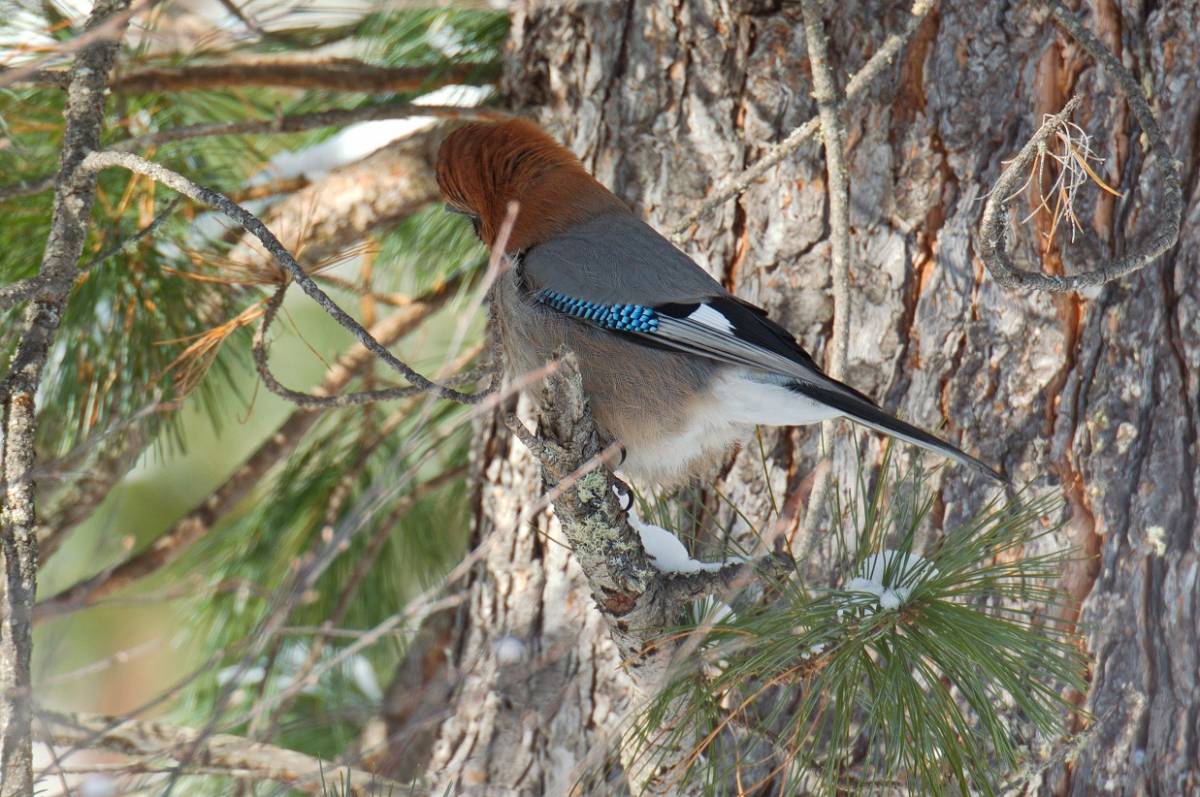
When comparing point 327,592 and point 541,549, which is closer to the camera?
point 541,549

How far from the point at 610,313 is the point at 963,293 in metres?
0.82

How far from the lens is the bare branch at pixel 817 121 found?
232 centimetres

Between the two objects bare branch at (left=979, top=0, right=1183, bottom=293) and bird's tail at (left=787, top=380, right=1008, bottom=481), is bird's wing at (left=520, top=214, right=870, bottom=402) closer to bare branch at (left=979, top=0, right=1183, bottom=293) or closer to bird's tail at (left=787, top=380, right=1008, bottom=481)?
bird's tail at (left=787, top=380, right=1008, bottom=481)

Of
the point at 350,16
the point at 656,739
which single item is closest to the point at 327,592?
the point at 350,16

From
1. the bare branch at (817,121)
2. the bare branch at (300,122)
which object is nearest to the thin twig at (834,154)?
the bare branch at (817,121)

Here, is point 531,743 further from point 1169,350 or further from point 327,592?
point 1169,350

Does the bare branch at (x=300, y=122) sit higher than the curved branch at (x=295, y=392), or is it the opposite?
the bare branch at (x=300, y=122)

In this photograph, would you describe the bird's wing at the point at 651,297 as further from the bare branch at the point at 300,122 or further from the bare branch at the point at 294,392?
the bare branch at the point at 300,122

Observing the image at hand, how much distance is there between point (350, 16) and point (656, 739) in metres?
2.52

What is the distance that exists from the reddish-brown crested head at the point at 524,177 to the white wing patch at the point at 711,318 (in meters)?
0.43

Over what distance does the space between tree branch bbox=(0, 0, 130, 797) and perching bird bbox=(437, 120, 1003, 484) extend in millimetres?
846

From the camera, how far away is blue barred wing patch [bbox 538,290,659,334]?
2.55 meters

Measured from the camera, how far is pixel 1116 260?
228 centimetres

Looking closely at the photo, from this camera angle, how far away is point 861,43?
8.89 feet
